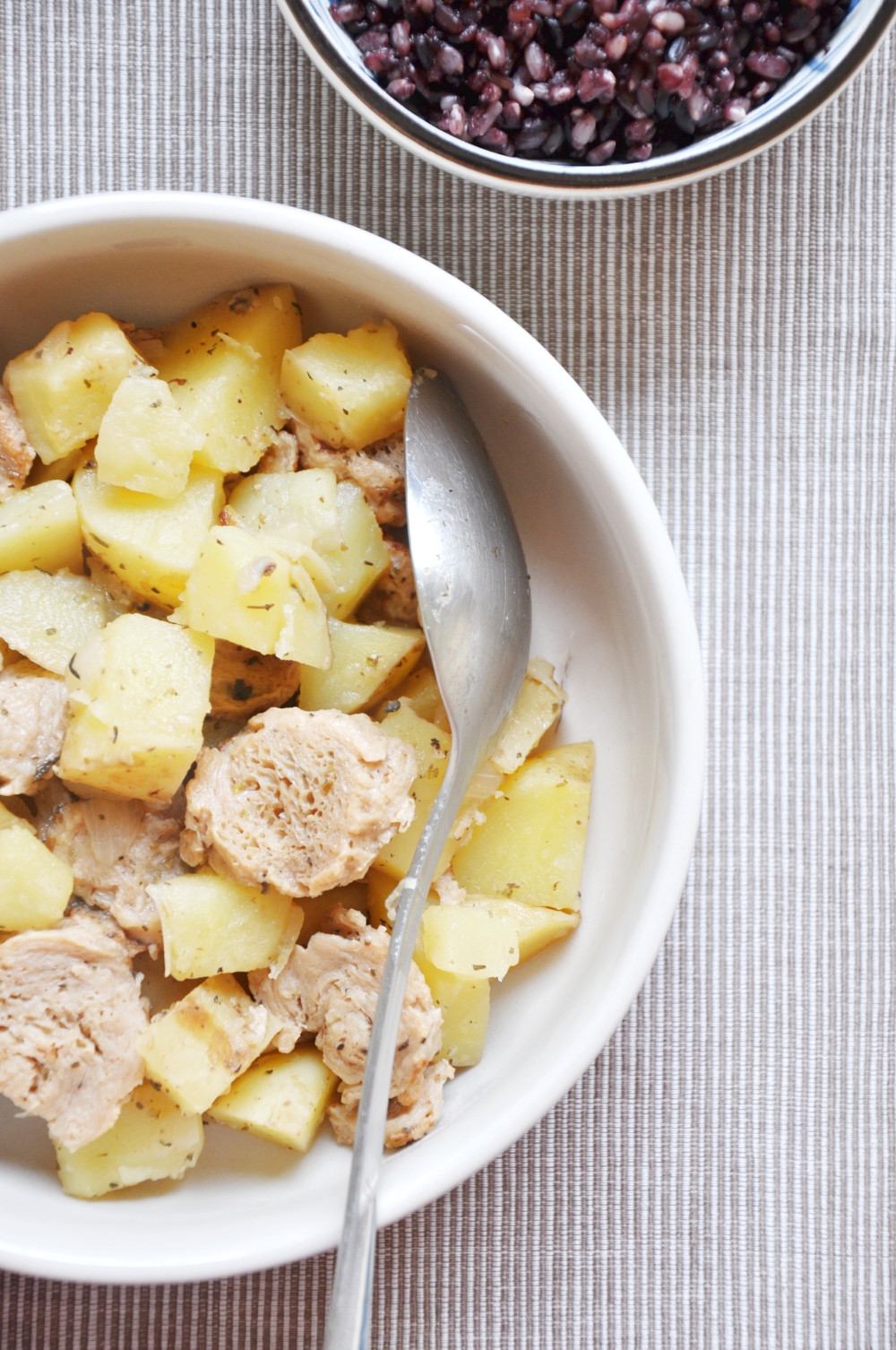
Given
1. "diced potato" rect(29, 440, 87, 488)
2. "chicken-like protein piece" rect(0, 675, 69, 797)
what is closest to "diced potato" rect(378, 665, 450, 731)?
"chicken-like protein piece" rect(0, 675, 69, 797)

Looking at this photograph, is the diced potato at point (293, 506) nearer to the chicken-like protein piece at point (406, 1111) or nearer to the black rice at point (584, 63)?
the black rice at point (584, 63)

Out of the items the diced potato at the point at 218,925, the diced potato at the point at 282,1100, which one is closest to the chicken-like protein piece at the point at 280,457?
the diced potato at the point at 218,925

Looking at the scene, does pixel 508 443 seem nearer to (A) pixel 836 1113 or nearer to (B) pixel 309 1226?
(B) pixel 309 1226

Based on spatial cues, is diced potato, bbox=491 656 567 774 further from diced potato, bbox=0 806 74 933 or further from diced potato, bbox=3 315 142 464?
diced potato, bbox=3 315 142 464

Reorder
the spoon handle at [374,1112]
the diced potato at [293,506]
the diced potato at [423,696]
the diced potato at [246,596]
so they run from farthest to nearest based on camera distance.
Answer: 1. the diced potato at [423,696]
2. the diced potato at [293,506]
3. the diced potato at [246,596]
4. the spoon handle at [374,1112]

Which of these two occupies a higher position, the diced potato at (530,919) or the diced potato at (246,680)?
the diced potato at (246,680)

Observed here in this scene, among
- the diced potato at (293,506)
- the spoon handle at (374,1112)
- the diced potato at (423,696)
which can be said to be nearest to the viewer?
the spoon handle at (374,1112)

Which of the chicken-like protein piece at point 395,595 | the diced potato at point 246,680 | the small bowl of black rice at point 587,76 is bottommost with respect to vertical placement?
the diced potato at point 246,680
